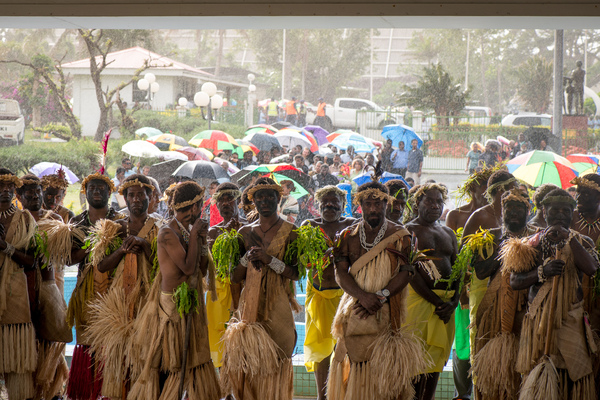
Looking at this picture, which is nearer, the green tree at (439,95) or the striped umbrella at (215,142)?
the striped umbrella at (215,142)

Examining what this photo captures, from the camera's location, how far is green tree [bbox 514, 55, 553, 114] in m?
26.7

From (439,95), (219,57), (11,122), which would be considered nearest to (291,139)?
(439,95)

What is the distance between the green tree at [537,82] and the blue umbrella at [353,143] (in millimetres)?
11529

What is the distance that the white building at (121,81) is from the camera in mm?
24188

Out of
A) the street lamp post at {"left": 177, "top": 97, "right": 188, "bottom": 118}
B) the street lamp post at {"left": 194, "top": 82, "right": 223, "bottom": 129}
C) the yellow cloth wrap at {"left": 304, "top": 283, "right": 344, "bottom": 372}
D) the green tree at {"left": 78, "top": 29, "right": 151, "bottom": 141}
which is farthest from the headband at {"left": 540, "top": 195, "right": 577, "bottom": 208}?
the street lamp post at {"left": 177, "top": 97, "right": 188, "bottom": 118}

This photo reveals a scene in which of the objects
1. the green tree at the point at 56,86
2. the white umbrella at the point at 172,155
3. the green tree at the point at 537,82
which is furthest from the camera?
the green tree at the point at 537,82

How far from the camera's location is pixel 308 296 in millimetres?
5914

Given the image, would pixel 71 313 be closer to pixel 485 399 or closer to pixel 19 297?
pixel 19 297

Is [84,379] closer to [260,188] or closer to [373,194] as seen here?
[260,188]

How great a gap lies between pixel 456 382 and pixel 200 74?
22.5m

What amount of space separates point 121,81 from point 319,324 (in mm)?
20877

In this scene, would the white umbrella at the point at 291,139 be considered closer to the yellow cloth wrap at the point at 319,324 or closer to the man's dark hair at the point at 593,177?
the yellow cloth wrap at the point at 319,324

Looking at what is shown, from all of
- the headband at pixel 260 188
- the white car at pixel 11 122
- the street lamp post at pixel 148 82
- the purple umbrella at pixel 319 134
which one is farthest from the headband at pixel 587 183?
the white car at pixel 11 122

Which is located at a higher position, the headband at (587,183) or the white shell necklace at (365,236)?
the headband at (587,183)
